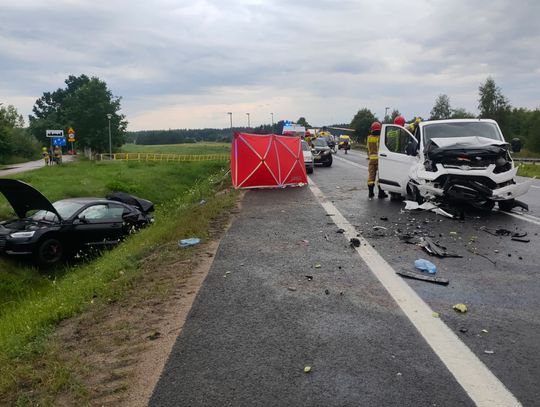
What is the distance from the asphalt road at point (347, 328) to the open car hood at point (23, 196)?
6.13 m

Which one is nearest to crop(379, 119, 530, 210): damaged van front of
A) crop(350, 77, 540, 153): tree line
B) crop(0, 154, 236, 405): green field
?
crop(0, 154, 236, 405): green field

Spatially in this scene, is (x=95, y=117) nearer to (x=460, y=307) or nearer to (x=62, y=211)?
(x=62, y=211)

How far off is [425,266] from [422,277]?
0.43 metres

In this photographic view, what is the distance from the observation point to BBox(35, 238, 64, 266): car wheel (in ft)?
38.0

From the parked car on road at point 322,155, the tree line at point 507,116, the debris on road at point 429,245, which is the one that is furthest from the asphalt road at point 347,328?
the tree line at point 507,116

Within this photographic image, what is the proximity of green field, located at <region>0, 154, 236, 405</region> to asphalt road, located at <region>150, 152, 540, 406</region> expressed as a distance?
1.14m

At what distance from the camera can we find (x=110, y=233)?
43.9ft

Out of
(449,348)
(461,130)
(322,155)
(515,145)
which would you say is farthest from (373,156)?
(322,155)

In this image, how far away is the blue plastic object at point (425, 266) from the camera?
19.3ft

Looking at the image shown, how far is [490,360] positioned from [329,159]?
25.0 meters

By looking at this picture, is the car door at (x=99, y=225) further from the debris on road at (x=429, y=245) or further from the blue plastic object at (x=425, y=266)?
the blue plastic object at (x=425, y=266)

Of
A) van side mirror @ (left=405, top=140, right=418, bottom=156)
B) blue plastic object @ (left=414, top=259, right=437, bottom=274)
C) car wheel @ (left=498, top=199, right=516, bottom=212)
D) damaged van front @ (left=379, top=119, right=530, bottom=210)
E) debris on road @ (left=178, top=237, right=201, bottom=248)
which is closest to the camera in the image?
blue plastic object @ (left=414, top=259, right=437, bottom=274)

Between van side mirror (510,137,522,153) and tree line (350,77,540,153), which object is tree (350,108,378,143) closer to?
tree line (350,77,540,153)

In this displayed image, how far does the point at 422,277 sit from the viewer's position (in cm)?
560
